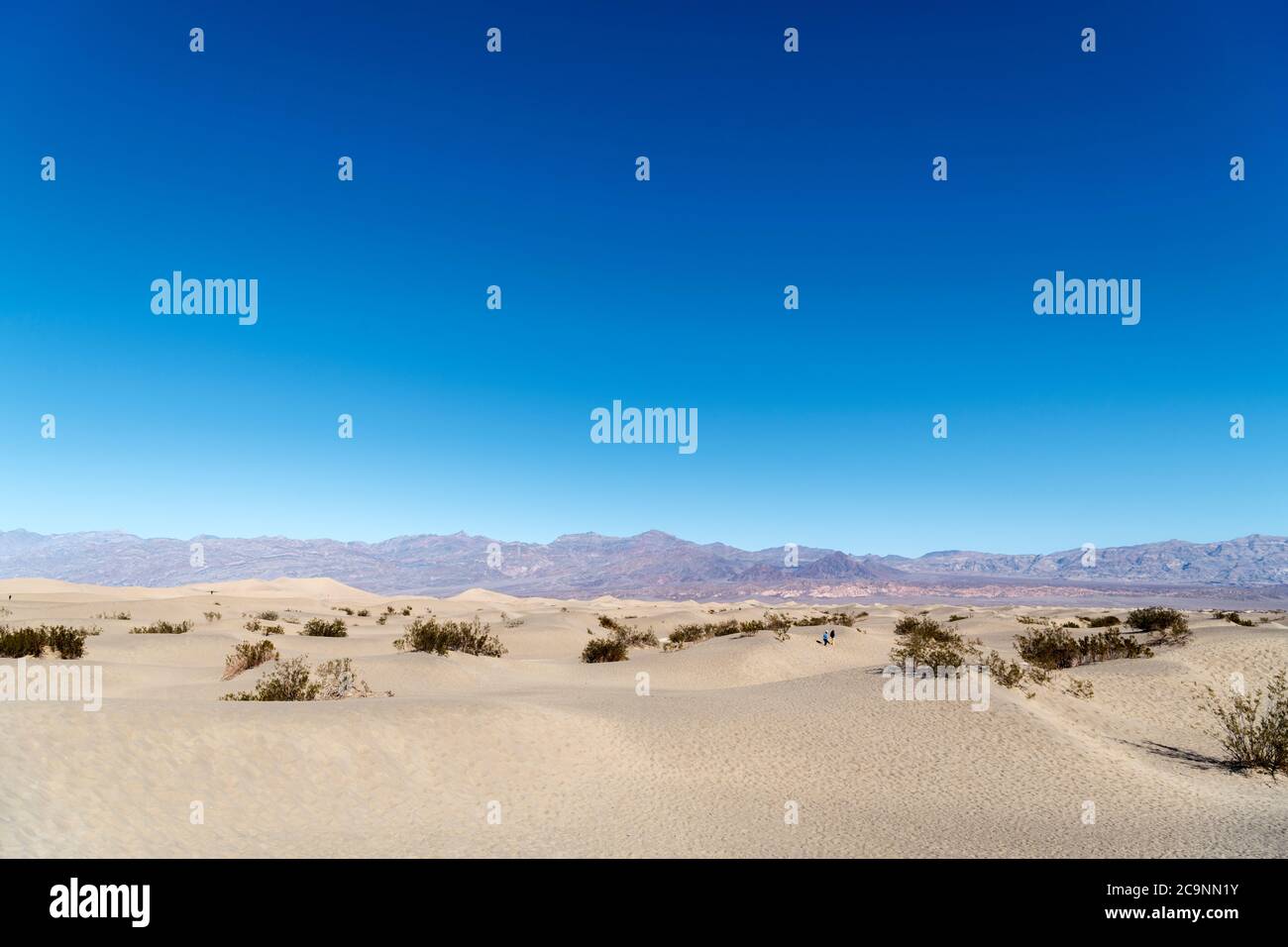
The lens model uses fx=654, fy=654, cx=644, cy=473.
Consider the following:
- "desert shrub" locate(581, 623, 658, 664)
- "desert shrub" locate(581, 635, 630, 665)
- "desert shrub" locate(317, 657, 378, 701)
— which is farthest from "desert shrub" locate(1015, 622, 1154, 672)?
"desert shrub" locate(317, 657, 378, 701)

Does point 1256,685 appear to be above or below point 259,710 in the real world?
below

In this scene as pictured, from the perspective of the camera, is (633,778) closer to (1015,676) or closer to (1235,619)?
(1015,676)

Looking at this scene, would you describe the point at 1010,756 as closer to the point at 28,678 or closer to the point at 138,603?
the point at 28,678

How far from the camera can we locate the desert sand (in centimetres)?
849

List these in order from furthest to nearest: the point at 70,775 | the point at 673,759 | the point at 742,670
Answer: the point at 742,670 < the point at 673,759 < the point at 70,775

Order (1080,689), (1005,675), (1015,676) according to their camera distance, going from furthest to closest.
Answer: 1. (1080,689)
2. (1005,675)
3. (1015,676)

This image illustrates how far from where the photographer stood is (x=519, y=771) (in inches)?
451

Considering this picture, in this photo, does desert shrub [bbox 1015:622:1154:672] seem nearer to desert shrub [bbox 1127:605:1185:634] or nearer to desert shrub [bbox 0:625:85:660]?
desert shrub [bbox 1127:605:1185:634]

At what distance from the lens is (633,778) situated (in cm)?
1168

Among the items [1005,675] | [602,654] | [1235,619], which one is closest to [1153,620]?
[1235,619]

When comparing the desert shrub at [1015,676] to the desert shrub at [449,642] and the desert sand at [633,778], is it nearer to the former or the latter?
the desert sand at [633,778]

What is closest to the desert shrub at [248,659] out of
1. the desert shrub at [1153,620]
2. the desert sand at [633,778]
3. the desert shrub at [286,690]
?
the desert sand at [633,778]

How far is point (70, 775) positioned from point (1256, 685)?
28.5 m
